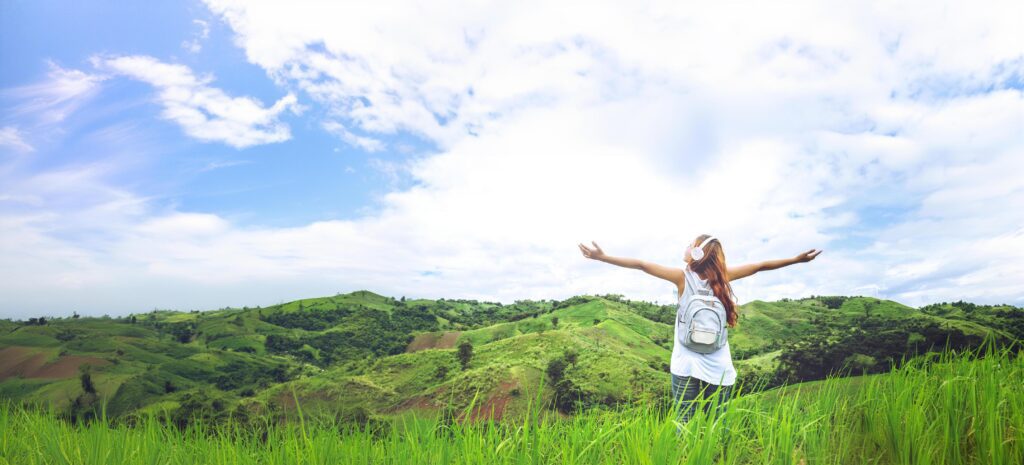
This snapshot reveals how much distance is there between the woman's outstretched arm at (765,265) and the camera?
785cm

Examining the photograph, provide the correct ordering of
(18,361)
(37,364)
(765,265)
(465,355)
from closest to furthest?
1. (765,265)
2. (465,355)
3. (37,364)
4. (18,361)

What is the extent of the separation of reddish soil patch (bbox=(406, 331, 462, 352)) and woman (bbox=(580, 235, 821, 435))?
144501 millimetres

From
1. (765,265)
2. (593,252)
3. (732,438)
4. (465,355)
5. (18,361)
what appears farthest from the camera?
(18,361)

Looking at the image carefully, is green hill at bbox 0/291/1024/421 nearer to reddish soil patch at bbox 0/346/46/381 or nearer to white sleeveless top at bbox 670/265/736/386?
reddish soil patch at bbox 0/346/46/381

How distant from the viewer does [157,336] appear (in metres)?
192

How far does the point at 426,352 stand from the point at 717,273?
133 m

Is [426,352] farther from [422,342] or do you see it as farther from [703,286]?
[703,286]

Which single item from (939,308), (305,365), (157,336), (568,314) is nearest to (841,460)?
(939,308)

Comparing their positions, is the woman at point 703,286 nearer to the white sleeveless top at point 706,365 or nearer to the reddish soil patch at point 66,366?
Result: the white sleeveless top at point 706,365

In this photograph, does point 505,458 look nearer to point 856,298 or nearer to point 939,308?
point 939,308

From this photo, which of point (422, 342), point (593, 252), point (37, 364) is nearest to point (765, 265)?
point (593, 252)

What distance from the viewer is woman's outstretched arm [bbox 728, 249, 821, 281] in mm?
7852

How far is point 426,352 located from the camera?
13538 centimetres

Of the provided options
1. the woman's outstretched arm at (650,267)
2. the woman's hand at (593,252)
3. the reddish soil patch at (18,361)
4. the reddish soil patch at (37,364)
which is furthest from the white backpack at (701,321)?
the reddish soil patch at (18,361)
